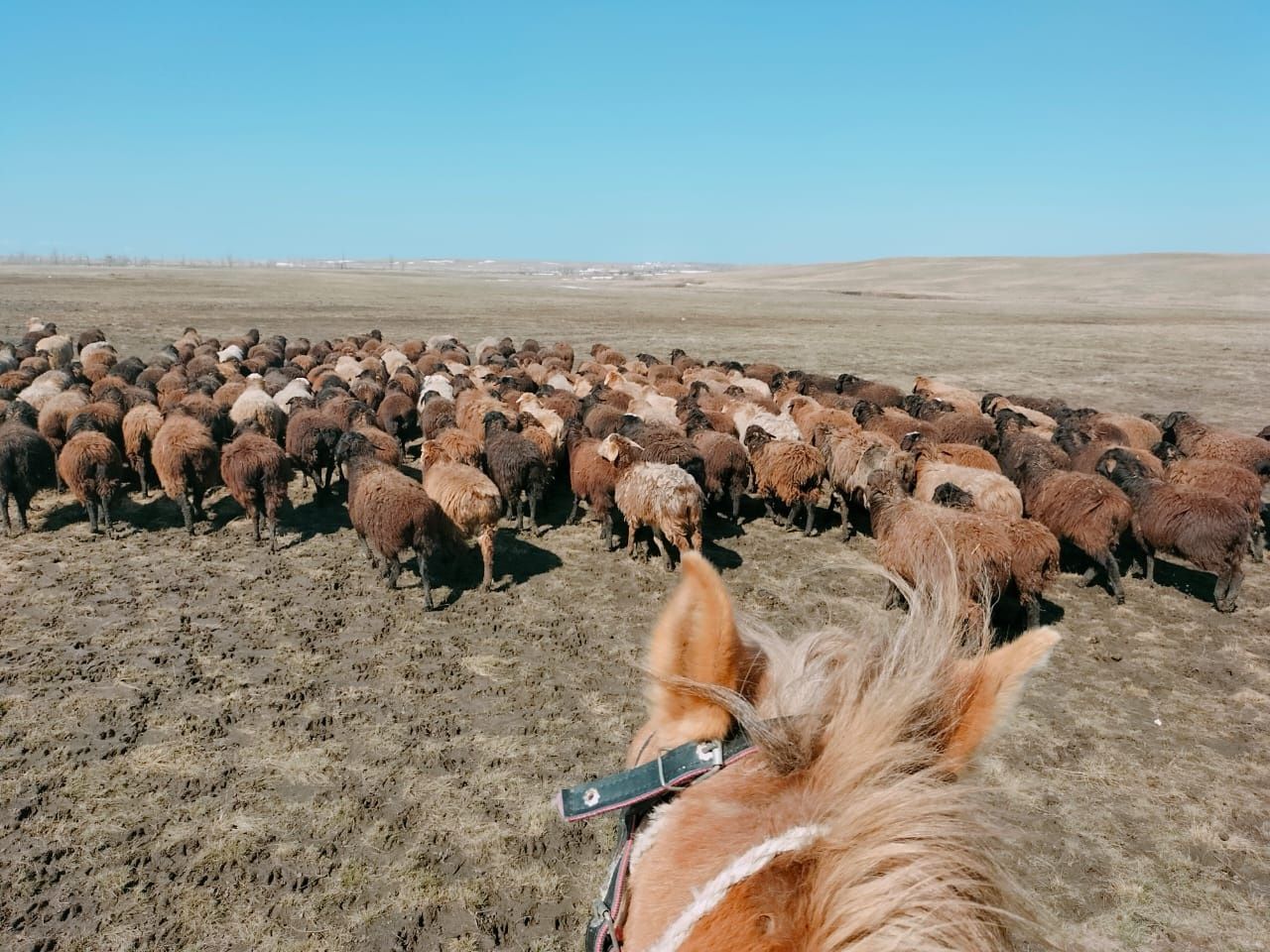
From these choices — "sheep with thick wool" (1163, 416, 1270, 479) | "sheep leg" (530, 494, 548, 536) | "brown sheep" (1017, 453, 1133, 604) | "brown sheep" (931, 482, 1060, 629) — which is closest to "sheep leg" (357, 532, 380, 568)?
"sheep leg" (530, 494, 548, 536)

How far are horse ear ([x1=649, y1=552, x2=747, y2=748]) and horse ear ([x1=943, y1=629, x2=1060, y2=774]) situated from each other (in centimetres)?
39

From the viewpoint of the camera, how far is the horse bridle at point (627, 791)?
1.18 m

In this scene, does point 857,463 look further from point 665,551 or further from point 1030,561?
point 1030,561

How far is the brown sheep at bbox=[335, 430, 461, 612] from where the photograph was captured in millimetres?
8023

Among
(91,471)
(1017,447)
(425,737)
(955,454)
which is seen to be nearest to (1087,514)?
(955,454)

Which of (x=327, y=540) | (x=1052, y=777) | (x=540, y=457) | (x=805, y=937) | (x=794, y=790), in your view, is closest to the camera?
(x=805, y=937)

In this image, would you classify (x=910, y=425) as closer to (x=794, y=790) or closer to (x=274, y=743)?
(x=274, y=743)

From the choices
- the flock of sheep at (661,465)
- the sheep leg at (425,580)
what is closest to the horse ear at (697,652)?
the flock of sheep at (661,465)

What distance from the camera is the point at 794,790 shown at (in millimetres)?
1071

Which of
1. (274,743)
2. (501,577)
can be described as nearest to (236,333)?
(501,577)

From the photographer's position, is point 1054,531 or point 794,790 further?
point 1054,531

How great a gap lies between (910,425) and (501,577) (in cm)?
860

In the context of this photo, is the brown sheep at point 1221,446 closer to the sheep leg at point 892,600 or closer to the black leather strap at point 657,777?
the sheep leg at point 892,600

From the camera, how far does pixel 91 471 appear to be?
981 centimetres
